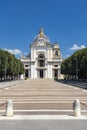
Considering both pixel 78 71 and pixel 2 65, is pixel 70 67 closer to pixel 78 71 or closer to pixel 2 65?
pixel 78 71

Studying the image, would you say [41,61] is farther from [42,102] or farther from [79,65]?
[42,102]

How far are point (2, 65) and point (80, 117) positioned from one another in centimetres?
8734

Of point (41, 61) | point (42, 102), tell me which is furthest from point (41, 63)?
point (42, 102)

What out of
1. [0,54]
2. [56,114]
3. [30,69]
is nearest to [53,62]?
[30,69]

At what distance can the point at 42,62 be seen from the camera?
195 m

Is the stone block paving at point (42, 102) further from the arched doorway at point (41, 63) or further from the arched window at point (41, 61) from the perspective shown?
the arched window at point (41, 61)

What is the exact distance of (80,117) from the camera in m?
16.8

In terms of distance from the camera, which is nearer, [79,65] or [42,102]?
[42,102]

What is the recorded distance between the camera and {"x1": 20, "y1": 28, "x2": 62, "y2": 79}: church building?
19038 cm

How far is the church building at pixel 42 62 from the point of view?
190 metres

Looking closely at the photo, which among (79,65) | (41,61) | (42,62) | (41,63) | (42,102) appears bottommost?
(42,102)

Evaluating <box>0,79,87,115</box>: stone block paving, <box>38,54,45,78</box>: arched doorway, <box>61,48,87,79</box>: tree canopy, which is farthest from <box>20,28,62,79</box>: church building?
<box>0,79,87,115</box>: stone block paving

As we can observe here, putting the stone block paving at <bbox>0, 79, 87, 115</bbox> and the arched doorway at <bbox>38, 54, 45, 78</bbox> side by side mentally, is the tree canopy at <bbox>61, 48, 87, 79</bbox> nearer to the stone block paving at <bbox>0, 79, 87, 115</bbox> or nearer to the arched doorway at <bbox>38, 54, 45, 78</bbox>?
the arched doorway at <bbox>38, 54, 45, 78</bbox>

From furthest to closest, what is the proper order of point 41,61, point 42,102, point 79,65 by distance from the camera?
1. point 41,61
2. point 79,65
3. point 42,102
